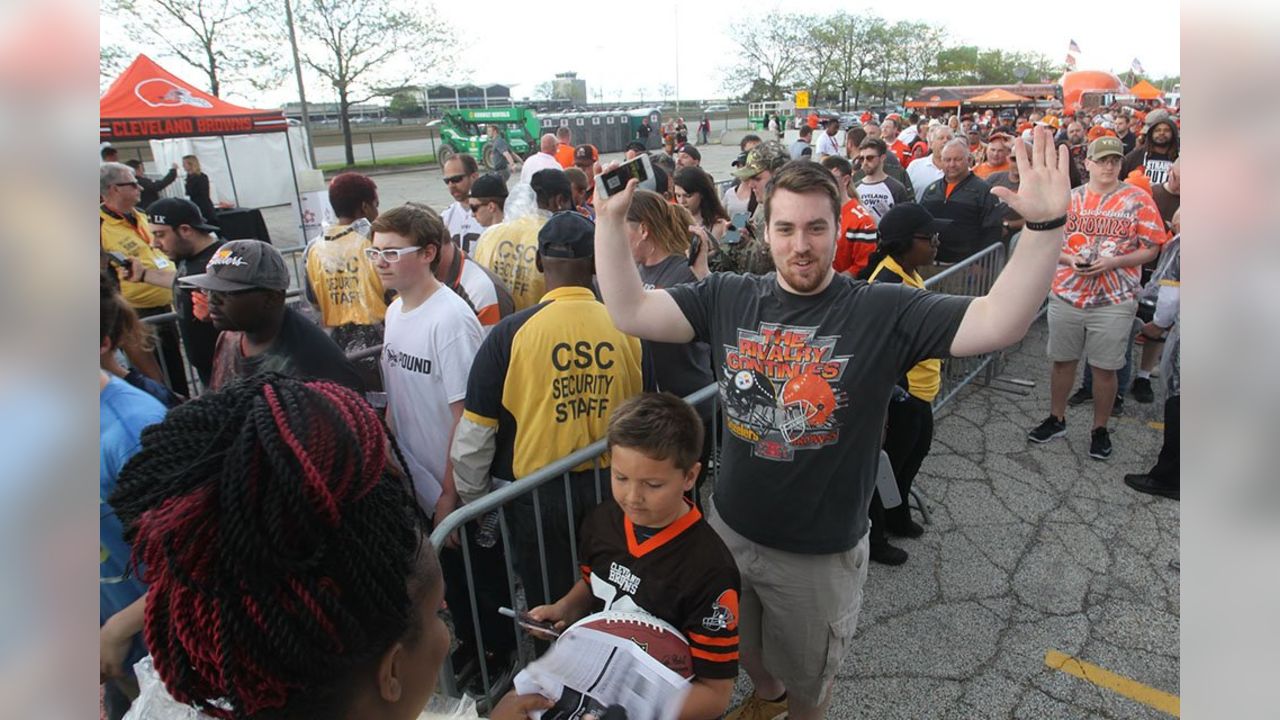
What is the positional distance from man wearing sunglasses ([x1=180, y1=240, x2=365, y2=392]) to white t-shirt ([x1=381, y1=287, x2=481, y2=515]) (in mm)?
200

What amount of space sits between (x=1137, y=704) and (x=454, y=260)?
3.88 m

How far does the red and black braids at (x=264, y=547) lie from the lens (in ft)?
2.96

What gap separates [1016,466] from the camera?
4895 millimetres

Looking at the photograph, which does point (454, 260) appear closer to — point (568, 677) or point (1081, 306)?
point (568, 677)

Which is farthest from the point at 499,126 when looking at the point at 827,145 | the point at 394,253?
the point at 394,253

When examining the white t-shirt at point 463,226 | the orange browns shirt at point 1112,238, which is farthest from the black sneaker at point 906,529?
the white t-shirt at point 463,226

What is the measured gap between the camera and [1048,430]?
205 inches

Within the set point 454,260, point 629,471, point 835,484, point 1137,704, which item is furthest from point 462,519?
point 1137,704

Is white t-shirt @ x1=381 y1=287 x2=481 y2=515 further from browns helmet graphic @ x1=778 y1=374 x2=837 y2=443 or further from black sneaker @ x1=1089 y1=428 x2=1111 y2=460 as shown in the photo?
black sneaker @ x1=1089 y1=428 x2=1111 y2=460

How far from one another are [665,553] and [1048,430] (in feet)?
13.7

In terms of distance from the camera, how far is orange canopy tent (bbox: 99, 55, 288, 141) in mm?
9875

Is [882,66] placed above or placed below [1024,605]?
above

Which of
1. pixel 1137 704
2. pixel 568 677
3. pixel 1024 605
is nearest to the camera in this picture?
pixel 568 677

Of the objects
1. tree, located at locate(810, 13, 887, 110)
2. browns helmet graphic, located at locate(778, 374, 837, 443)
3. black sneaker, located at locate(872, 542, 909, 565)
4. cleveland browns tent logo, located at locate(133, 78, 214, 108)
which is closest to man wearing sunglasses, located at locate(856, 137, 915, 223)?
black sneaker, located at locate(872, 542, 909, 565)
